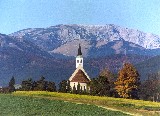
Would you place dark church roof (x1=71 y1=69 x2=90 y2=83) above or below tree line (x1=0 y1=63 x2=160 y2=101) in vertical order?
above

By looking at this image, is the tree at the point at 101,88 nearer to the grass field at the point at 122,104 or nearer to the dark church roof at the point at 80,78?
the dark church roof at the point at 80,78

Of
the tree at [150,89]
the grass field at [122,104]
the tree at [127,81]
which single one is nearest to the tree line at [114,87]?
the tree at [127,81]

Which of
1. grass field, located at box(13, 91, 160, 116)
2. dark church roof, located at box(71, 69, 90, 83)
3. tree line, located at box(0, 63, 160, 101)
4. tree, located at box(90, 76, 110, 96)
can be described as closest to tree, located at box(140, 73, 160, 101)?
tree line, located at box(0, 63, 160, 101)

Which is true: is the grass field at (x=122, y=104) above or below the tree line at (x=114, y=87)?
below

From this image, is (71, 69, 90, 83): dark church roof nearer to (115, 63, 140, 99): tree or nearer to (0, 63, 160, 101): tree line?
(0, 63, 160, 101): tree line

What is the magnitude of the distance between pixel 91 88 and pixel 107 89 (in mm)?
5410

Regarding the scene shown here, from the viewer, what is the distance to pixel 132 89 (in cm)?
11125

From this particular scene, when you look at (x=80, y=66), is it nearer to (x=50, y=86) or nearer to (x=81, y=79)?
(x=81, y=79)

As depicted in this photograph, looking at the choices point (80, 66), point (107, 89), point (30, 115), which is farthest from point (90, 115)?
point (80, 66)

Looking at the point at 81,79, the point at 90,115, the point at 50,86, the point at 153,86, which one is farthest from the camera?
the point at 153,86

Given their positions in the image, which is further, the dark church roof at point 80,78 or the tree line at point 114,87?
the dark church roof at point 80,78

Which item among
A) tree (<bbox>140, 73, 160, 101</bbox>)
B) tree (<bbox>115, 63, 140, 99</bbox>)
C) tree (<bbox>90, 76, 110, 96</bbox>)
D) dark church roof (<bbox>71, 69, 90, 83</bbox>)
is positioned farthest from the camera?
tree (<bbox>140, 73, 160, 101</bbox>)

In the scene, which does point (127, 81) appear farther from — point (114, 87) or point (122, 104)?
point (122, 104)

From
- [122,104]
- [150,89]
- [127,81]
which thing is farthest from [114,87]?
[122,104]
